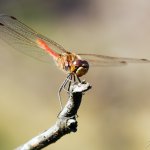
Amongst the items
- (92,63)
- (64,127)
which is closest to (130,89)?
(92,63)

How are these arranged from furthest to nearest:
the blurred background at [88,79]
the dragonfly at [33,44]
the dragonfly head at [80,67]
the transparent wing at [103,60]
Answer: the blurred background at [88,79] < the transparent wing at [103,60] < the dragonfly at [33,44] < the dragonfly head at [80,67]

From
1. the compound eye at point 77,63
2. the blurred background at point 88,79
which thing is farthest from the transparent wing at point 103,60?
the blurred background at point 88,79

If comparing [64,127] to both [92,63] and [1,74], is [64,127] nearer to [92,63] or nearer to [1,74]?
[92,63]

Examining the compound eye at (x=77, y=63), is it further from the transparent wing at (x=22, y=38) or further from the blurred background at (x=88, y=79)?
the blurred background at (x=88, y=79)

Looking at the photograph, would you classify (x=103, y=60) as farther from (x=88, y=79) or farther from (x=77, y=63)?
(x=88, y=79)

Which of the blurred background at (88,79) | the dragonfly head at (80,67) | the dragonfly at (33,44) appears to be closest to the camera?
the dragonfly head at (80,67)

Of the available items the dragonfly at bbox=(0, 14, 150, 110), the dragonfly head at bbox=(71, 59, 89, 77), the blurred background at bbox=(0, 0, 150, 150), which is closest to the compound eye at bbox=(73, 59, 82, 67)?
the dragonfly head at bbox=(71, 59, 89, 77)
